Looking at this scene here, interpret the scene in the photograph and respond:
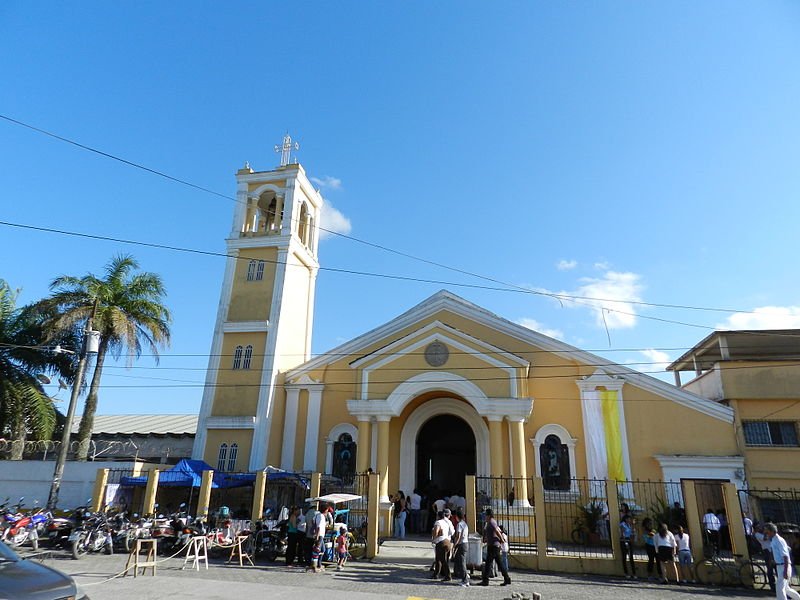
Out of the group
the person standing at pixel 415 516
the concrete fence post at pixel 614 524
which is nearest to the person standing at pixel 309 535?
the person standing at pixel 415 516

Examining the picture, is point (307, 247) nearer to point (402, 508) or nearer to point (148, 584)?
point (402, 508)

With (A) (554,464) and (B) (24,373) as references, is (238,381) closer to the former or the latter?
(B) (24,373)

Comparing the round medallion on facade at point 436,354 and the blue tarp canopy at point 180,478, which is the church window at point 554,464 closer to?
the round medallion on facade at point 436,354

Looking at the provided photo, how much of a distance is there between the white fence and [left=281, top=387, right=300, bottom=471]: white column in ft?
19.8

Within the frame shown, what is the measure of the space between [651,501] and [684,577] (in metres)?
5.55

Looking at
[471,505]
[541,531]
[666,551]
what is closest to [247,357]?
[471,505]

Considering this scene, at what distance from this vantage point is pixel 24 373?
21953 millimetres

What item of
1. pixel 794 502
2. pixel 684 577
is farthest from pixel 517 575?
pixel 794 502

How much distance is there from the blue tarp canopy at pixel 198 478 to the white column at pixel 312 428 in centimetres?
256

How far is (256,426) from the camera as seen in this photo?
70.4ft

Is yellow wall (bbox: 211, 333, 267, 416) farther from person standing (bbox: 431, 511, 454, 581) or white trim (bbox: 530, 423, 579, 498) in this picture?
person standing (bbox: 431, 511, 454, 581)

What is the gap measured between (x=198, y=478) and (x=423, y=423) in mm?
8450

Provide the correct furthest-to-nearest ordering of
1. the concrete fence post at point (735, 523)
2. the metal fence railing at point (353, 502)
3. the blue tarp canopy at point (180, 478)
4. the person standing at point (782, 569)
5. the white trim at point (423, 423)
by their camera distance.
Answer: the white trim at point (423, 423) < the blue tarp canopy at point (180, 478) < the metal fence railing at point (353, 502) < the concrete fence post at point (735, 523) < the person standing at point (782, 569)

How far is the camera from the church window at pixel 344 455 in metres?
20.8
